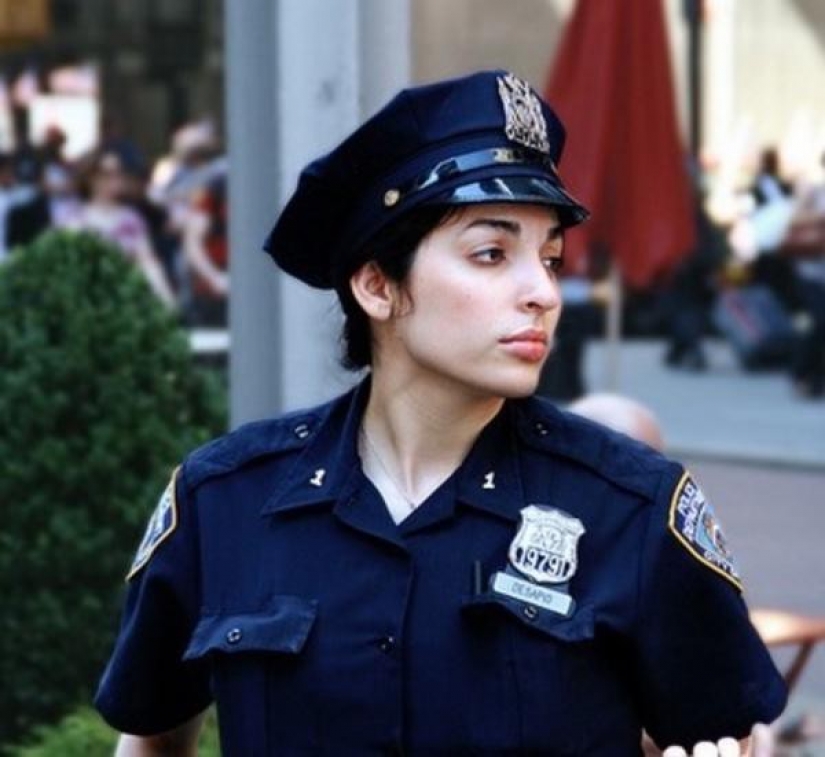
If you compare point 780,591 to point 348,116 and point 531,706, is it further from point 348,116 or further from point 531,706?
point 531,706

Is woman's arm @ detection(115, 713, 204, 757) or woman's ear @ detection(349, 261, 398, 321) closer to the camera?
woman's ear @ detection(349, 261, 398, 321)

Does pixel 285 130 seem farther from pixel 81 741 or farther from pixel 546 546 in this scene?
pixel 546 546

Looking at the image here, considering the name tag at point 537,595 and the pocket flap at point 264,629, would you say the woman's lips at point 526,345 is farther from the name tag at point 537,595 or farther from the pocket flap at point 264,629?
the pocket flap at point 264,629

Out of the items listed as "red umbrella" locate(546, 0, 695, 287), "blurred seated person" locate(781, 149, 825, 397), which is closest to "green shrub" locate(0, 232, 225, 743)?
"red umbrella" locate(546, 0, 695, 287)

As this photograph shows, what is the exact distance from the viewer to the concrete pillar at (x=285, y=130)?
15.6 feet

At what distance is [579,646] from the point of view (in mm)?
2529

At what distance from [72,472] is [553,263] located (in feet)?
10.6

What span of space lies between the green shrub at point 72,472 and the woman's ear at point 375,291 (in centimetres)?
311

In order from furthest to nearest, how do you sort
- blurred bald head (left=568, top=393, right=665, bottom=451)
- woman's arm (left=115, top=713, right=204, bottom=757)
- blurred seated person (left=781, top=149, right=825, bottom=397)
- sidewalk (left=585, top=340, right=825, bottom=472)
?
blurred seated person (left=781, top=149, right=825, bottom=397) → sidewalk (left=585, top=340, right=825, bottom=472) → blurred bald head (left=568, top=393, right=665, bottom=451) → woman's arm (left=115, top=713, right=204, bottom=757)

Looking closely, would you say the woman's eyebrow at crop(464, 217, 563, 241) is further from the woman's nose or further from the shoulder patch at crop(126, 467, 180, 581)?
the shoulder patch at crop(126, 467, 180, 581)

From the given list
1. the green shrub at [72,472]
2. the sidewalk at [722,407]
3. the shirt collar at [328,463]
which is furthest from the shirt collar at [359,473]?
the sidewalk at [722,407]

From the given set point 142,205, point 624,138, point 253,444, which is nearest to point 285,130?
point 253,444

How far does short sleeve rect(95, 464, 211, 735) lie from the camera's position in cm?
275

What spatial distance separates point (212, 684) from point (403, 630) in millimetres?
255
